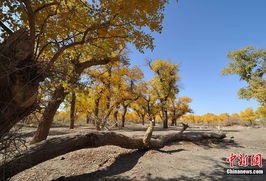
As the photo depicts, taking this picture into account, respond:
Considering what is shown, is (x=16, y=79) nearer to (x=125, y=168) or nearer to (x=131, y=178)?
(x=131, y=178)

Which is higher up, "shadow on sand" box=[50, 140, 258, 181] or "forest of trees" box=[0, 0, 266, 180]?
"forest of trees" box=[0, 0, 266, 180]

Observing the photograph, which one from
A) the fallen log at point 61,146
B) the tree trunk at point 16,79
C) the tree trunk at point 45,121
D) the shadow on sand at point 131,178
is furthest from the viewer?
the tree trunk at point 45,121

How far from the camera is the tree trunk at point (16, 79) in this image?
2027 mm

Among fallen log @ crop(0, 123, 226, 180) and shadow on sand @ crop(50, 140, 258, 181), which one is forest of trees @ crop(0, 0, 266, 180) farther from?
shadow on sand @ crop(50, 140, 258, 181)

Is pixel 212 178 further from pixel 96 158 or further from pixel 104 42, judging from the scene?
pixel 104 42

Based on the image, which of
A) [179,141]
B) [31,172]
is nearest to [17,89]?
[31,172]

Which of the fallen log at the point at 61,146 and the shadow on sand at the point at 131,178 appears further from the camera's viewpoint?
the shadow on sand at the point at 131,178

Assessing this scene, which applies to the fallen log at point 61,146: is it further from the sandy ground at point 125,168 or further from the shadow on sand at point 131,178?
the shadow on sand at point 131,178

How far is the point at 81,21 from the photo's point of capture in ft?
12.9

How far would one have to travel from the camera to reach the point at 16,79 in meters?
2.10

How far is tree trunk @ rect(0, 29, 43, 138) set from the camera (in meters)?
2.03

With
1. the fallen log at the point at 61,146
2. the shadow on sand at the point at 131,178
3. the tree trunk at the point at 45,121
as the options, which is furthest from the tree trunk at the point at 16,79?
the tree trunk at the point at 45,121

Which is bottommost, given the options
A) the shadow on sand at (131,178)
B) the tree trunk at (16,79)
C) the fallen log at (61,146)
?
the shadow on sand at (131,178)

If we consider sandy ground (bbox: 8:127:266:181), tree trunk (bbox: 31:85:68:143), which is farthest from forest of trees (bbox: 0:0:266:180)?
sandy ground (bbox: 8:127:266:181)
